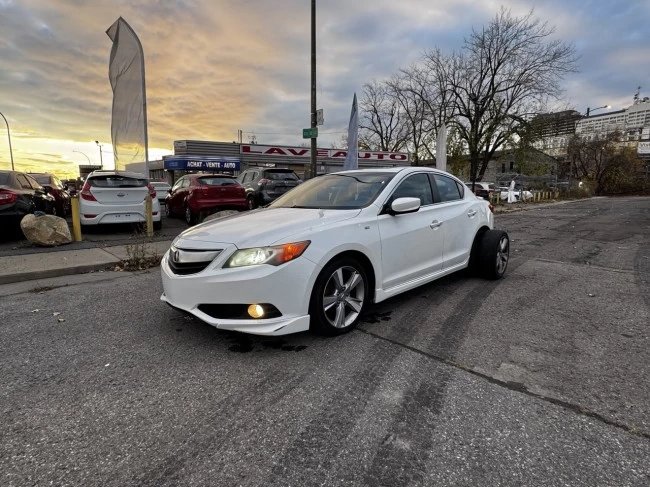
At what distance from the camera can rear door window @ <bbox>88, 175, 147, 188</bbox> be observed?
8586 millimetres

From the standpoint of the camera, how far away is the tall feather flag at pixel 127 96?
1080cm

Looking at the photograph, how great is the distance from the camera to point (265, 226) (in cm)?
336

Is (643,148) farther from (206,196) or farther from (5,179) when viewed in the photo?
(5,179)

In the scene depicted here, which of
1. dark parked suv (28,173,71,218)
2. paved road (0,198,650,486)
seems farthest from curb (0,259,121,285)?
dark parked suv (28,173,71,218)

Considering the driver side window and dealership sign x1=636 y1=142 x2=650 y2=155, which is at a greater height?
dealership sign x1=636 y1=142 x2=650 y2=155

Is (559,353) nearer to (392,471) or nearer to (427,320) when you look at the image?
(427,320)

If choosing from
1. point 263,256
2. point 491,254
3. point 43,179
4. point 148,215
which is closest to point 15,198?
point 148,215

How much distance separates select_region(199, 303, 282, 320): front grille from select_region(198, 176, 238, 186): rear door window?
26.4 feet

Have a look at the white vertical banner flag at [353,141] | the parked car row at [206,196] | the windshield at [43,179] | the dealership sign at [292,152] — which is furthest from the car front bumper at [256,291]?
the dealership sign at [292,152]

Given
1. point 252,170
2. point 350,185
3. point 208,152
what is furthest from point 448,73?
point 350,185

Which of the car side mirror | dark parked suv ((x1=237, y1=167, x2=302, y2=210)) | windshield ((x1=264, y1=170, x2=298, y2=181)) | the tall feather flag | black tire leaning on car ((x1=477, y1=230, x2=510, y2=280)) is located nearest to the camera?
the car side mirror

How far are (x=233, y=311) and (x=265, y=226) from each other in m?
0.78

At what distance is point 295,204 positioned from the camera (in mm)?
4316

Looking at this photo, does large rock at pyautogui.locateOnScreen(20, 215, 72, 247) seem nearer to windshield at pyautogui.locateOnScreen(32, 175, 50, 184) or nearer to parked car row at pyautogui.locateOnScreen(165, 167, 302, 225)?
parked car row at pyautogui.locateOnScreen(165, 167, 302, 225)
